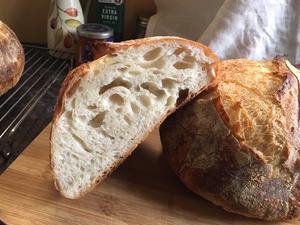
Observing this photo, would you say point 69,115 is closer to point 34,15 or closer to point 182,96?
point 182,96

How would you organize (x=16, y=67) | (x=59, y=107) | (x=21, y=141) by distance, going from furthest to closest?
(x=16, y=67), (x=21, y=141), (x=59, y=107)

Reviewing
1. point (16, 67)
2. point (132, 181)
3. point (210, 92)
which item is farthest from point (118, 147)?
point (16, 67)

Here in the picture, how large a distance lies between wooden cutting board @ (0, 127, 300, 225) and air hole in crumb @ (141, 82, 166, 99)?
16 cm

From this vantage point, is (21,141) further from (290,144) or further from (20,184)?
(290,144)

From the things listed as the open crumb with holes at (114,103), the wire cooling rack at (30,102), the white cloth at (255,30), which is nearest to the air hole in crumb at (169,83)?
the open crumb with holes at (114,103)

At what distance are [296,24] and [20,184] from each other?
2.69ft

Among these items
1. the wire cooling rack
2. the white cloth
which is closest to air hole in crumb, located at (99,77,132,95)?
the wire cooling rack

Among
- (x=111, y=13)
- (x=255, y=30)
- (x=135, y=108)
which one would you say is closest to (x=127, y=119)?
(x=135, y=108)

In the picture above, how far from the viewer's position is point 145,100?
0.70 m

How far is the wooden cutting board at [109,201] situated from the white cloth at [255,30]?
476 mm

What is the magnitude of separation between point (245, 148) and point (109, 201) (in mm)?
240

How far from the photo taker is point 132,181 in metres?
0.75

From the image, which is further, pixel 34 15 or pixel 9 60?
pixel 34 15

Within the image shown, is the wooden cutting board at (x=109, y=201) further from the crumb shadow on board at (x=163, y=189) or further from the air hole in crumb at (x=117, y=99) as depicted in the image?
the air hole in crumb at (x=117, y=99)
